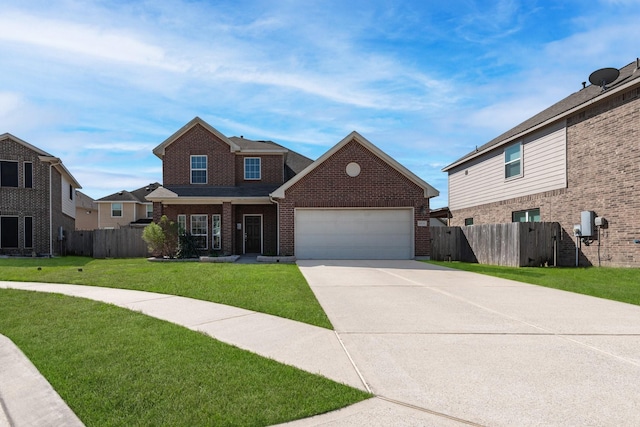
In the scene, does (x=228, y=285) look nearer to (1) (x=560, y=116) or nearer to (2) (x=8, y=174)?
(1) (x=560, y=116)

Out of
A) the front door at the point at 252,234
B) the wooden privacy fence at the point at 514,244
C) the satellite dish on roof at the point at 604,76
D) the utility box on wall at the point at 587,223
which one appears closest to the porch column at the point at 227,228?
the front door at the point at 252,234

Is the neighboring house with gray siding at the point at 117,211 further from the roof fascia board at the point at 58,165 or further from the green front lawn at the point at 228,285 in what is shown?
the green front lawn at the point at 228,285

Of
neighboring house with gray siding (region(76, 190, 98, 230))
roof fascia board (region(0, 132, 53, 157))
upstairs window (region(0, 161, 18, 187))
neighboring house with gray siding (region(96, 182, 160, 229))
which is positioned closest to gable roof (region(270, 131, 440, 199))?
roof fascia board (region(0, 132, 53, 157))

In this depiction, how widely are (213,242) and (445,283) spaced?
13.5 metres

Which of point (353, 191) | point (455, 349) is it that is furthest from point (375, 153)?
point (455, 349)

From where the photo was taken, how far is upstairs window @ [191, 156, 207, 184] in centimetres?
2117

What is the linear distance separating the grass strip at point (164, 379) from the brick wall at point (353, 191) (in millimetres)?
12082

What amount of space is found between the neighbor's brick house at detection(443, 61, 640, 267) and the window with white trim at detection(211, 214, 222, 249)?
45.0ft

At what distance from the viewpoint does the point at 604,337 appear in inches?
217

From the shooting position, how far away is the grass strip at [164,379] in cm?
325

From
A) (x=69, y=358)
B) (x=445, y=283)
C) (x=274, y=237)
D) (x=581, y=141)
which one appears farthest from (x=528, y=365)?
(x=274, y=237)

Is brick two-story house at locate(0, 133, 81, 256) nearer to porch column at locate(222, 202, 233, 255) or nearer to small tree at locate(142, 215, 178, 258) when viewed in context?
small tree at locate(142, 215, 178, 258)

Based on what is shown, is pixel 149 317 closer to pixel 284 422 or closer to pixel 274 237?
pixel 284 422

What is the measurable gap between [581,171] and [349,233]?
9128 millimetres
